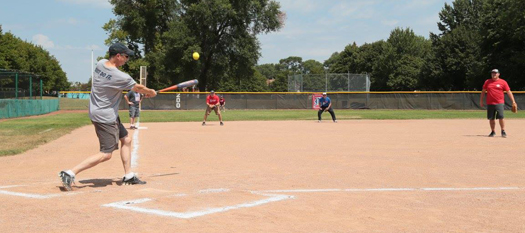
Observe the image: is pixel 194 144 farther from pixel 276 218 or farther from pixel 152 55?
pixel 152 55

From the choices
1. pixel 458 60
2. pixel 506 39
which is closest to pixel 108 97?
pixel 506 39

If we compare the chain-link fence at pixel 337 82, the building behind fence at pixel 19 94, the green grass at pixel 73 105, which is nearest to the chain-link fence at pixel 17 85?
the building behind fence at pixel 19 94

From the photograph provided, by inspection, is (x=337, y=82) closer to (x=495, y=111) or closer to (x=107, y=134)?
(x=495, y=111)

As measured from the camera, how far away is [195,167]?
8.41 metres

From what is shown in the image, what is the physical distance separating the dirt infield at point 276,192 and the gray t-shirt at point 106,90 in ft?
3.02

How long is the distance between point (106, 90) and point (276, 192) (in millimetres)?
2450

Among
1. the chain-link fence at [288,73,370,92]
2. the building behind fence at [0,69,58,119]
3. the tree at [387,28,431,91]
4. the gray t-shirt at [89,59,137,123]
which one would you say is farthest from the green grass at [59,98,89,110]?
the tree at [387,28,431,91]

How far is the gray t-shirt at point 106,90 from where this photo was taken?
6113 millimetres

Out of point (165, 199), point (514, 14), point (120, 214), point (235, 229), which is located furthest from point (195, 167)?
point (514, 14)

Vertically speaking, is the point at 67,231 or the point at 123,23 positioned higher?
the point at 123,23

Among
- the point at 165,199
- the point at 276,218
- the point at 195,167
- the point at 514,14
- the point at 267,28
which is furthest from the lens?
the point at 267,28

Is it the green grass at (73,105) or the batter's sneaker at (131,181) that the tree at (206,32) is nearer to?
the green grass at (73,105)

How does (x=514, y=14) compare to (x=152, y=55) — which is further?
(x=152, y=55)

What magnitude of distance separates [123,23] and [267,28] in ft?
58.7
